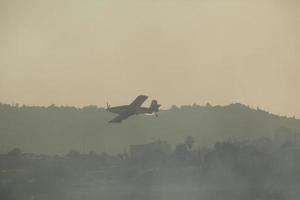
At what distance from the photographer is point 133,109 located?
2799 millimetres

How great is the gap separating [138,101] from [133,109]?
0.05 metres

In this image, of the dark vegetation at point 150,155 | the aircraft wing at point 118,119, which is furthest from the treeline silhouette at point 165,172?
the aircraft wing at point 118,119

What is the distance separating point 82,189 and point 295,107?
51.4 inches

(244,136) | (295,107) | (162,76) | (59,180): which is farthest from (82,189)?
(295,107)

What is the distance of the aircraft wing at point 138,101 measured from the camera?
2803 mm

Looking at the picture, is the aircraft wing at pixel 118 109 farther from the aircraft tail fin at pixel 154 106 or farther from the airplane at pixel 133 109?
the aircraft tail fin at pixel 154 106

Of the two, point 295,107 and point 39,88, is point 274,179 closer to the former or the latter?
point 295,107

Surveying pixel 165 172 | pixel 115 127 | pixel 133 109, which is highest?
pixel 133 109

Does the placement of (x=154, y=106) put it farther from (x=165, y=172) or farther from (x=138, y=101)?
(x=165, y=172)

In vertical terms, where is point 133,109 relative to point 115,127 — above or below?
above

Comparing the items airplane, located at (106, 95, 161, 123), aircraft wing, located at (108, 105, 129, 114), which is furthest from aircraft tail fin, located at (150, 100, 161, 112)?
aircraft wing, located at (108, 105, 129, 114)

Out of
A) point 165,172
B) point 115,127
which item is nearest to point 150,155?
point 165,172

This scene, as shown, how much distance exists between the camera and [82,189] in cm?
267

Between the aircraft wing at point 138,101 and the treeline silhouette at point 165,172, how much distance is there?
0.74ft
